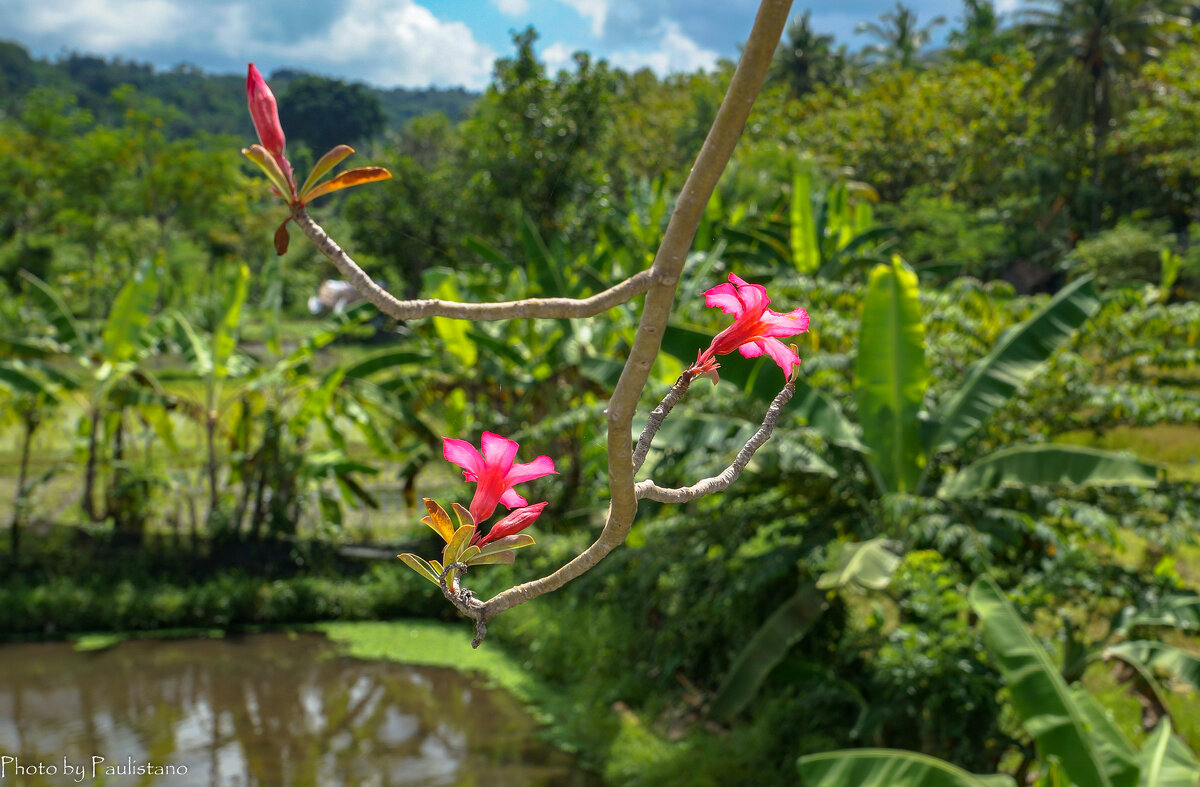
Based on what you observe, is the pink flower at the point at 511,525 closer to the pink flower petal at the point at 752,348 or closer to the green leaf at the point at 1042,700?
the pink flower petal at the point at 752,348

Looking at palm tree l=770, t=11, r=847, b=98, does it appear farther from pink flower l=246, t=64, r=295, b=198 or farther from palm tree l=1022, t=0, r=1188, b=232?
pink flower l=246, t=64, r=295, b=198

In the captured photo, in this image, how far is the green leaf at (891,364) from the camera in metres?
3.55

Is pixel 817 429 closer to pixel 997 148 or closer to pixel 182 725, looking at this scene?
pixel 182 725

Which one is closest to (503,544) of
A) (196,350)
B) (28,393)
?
(196,350)

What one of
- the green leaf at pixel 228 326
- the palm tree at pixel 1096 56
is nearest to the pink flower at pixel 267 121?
the green leaf at pixel 228 326

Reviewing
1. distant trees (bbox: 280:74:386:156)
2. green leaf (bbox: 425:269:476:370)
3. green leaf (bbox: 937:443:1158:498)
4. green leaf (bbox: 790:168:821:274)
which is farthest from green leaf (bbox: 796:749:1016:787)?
distant trees (bbox: 280:74:386:156)

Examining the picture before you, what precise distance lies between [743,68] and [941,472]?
15.1ft

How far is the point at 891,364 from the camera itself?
3609 millimetres

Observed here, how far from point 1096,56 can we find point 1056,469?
1814 centimetres

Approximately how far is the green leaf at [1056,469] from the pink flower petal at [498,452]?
352cm

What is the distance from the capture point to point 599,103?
371 inches

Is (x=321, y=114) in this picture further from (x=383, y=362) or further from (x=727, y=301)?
(x=727, y=301)

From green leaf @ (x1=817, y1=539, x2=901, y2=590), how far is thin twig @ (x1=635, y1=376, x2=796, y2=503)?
288cm

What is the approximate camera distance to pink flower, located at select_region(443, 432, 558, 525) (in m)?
0.47
